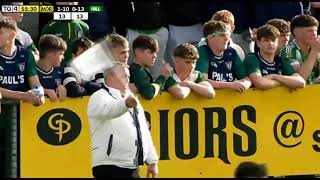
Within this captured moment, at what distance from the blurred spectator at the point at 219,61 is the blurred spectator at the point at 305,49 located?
1.98 feet

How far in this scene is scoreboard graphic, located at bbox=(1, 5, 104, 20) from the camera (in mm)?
13439

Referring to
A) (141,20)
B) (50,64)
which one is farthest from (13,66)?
(141,20)

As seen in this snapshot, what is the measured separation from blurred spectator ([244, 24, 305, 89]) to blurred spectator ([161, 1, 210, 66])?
6.72ft

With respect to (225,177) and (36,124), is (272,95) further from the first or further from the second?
(36,124)

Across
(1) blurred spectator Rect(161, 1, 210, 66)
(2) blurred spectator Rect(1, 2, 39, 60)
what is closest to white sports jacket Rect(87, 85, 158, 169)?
(2) blurred spectator Rect(1, 2, 39, 60)

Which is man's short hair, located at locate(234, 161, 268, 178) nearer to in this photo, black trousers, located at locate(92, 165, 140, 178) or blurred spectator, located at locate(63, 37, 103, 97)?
black trousers, located at locate(92, 165, 140, 178)

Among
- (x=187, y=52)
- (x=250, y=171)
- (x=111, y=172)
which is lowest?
(x=111, y=172)

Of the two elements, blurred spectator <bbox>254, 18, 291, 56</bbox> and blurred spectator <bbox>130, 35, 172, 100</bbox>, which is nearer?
blurred spectator <bbox>130, 35, 172, 100</bbox>

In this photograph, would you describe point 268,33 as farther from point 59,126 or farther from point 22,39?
Result: point 22,39

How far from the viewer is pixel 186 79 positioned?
38.6ft

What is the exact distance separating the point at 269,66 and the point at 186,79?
1019mm

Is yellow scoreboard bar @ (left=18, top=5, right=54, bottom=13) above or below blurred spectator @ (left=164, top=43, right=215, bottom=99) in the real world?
above

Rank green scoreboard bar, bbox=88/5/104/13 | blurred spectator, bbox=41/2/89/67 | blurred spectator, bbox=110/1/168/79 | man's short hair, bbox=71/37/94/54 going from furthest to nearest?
blurred spectator, bbox=110/1/168/79
green scoreboard bar, bbox=88/5/104/13
blurred spectator, bbox=41/2/89/67
man's short hair, bbox=71/37/94/54

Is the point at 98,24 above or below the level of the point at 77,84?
above
